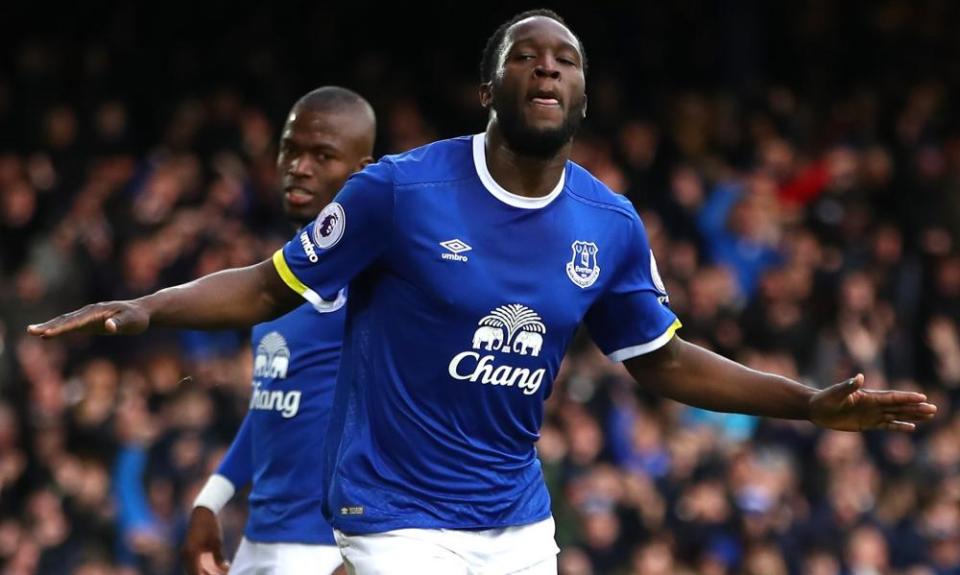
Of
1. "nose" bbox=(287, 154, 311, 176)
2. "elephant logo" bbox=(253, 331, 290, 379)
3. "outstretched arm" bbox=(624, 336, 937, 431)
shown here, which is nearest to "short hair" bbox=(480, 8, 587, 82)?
"outstretched arm" bbox=(624, 336, 937, 431)

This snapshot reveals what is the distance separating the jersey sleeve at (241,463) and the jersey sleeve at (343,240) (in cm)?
176

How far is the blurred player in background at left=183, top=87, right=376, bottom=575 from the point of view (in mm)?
6234

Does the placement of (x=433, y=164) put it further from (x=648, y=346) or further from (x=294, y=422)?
(x=294, y=422)

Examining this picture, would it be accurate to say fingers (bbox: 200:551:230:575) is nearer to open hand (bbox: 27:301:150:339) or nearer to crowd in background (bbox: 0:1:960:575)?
open hand (bbox: 27:301:150:339)

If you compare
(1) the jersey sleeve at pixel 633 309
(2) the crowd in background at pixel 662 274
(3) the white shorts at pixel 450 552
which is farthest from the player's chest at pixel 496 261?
(2) the crowd in background at pixel 662 274

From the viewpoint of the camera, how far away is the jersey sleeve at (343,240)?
5020 mm

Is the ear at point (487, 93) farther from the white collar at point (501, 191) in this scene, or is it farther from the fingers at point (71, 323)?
the fingers at point (71, 323)

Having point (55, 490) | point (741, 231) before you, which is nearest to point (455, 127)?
point (741, 231)

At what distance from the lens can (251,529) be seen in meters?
6.40

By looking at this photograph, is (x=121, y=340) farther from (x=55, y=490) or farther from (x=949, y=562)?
(x=949, y=562)

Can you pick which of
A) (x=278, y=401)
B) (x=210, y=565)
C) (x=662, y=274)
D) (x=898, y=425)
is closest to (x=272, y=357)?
(x=278, y=401)

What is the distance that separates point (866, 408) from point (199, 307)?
193cm

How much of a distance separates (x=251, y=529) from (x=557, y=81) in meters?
2.25

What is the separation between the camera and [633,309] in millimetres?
5379
